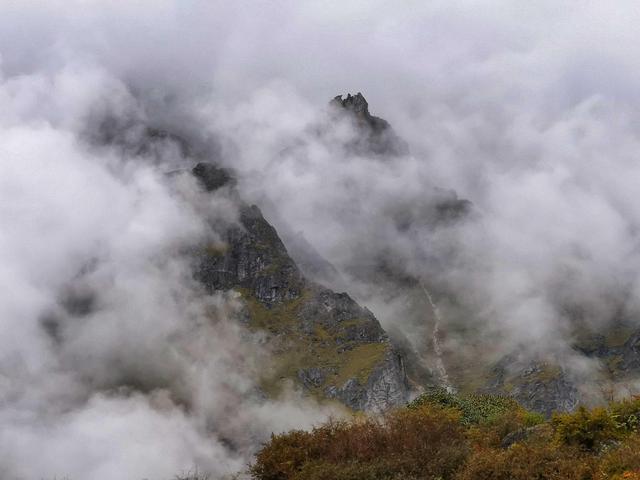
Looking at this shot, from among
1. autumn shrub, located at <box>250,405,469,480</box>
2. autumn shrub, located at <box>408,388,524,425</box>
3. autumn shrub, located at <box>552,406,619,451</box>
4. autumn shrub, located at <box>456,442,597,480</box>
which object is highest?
autumn shrub, located at <box>408,388,524,425</box>

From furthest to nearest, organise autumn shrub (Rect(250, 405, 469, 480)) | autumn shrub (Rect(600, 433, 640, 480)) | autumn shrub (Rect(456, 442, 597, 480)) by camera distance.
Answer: autumn shrub (Rect(250, 405, 469, 480)) → autumn shrub (Rect(456, 442, 597, 480)) → autumn shrub (Rect(600, 433, 640, 480))

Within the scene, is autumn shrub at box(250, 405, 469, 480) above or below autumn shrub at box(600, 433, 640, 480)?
above

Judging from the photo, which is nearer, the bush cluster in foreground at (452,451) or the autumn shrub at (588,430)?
the bush cluster in foreground at (452,451)

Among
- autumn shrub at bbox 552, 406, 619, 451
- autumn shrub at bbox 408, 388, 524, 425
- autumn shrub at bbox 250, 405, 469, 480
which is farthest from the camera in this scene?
autumn shrub at bbox 408, 388, 524, 425

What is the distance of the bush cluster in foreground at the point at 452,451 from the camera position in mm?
24234

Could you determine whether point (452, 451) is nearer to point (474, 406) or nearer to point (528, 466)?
point (528, 466)

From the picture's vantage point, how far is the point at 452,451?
27.2 metres

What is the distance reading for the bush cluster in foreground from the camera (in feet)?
79.5

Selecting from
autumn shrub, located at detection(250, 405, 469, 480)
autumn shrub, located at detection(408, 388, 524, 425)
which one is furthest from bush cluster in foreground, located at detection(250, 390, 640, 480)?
autumn shrub, located at detection(408, 388, 524, 425)

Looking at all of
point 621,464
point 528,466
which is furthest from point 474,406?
point 621,464

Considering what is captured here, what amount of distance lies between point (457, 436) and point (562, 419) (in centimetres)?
589

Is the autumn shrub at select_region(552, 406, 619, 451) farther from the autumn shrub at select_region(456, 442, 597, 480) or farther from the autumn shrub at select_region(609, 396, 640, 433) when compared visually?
the autumn shrub at select_region(456, 442, 597, 480)

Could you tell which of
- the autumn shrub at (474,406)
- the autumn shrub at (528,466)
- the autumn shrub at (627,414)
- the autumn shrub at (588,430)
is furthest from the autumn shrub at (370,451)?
the autumn shrub at (474,406)

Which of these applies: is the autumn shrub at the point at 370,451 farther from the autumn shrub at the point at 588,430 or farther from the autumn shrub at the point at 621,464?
the autumn shrub at the point at 621,464
